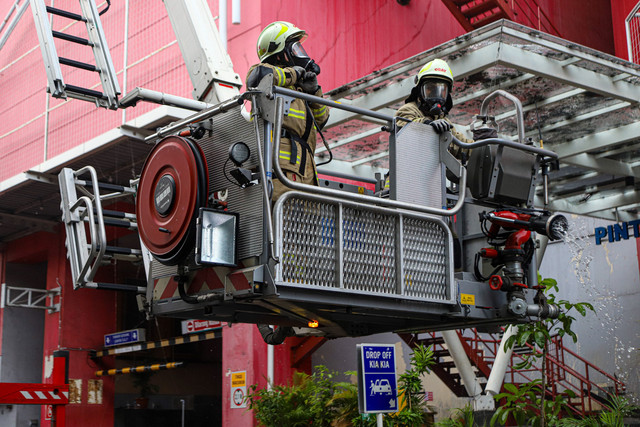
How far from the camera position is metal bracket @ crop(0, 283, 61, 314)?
20.6 m

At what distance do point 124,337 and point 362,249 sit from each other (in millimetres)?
14885

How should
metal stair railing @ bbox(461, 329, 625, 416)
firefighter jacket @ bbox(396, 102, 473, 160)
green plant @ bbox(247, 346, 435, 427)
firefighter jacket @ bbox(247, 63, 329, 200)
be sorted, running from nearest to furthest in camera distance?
1. firefighter jacket @ bbox(247, 63, 329, 200)
2. firefighter jacket @ bbox(396, 102, 473, 160)
3. green plant @ bbox(247, 346, 435, 427)
4. metal stair railing @ bbox(461, 329, 625, 416)

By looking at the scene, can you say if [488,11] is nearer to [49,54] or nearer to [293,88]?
[49,54]

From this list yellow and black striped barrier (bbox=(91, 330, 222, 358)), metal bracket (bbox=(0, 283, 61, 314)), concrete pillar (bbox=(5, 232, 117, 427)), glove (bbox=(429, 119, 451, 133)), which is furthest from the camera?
metal bracket (bbox=(0, 283, 61, 314))

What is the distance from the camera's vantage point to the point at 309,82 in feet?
20.3

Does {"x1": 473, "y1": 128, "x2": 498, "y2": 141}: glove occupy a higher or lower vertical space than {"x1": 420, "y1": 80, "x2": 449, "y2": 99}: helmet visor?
lower

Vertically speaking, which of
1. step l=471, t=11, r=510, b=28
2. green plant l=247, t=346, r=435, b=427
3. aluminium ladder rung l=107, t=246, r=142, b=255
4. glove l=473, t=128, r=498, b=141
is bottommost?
green plant l=247, t=346, r=435, b=427

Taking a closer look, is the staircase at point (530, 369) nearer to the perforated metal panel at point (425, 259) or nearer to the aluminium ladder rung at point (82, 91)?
the aluminium ladder rung at point (82, 91)

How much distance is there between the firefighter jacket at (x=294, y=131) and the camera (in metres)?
5.89

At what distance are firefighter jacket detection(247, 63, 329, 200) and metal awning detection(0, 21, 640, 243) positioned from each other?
250cm

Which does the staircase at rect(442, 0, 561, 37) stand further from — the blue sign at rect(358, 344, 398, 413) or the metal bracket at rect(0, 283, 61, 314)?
the metal bracket at rect(0, 283, 61, 314)

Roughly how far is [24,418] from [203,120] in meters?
17.3

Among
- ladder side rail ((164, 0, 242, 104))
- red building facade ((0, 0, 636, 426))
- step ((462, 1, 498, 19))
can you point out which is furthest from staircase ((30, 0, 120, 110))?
step ((462, 1, 498, 19))

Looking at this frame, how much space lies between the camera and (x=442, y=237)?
6191mm
